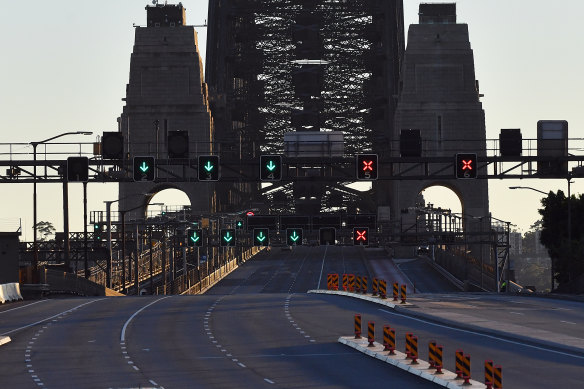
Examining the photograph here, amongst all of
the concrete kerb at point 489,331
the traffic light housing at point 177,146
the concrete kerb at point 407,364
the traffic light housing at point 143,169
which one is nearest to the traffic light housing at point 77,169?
the traffic light housing at point 143,169

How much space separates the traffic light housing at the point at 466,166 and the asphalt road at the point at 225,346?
7352 millimetres

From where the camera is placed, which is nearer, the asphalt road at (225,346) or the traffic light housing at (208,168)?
the asphalt road at (225,346)

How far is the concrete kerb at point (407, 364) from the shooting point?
3588 cm

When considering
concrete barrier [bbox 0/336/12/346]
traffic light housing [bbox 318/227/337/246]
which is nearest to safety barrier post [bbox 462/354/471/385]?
concrete barrier [bbox 0/336/12/346]

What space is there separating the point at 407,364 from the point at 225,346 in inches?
472

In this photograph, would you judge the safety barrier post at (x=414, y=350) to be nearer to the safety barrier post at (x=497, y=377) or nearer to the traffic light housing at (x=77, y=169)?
the safety barrier post at (x=497, y=377)

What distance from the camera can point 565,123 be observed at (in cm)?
8156

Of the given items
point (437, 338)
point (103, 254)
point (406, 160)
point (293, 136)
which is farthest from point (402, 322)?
point (103, 254)

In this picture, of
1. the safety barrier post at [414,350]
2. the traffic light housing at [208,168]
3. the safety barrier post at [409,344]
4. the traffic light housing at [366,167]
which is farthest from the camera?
the traffic light housing at [208,168]

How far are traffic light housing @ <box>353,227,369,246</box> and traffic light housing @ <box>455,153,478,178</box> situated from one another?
47.7 m

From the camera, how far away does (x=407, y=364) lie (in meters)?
41.4

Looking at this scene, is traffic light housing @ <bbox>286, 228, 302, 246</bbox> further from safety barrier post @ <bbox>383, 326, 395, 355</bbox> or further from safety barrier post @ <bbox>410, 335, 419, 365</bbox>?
safety barrier post @ <bbox>410, 335, 419, 365</bbox>

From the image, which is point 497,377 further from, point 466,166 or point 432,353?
point 466,166

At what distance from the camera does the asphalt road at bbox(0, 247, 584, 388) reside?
132ft
